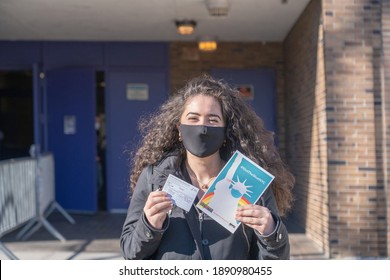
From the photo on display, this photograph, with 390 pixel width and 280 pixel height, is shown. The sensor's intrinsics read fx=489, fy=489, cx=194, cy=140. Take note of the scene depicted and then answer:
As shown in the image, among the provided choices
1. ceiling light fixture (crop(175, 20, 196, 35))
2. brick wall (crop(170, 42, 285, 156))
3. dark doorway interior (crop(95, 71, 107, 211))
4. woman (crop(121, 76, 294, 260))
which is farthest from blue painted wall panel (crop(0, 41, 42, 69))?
woman (crop(121, 76, 294, 260))

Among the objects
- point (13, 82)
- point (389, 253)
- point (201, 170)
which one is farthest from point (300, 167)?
point (13, 82)

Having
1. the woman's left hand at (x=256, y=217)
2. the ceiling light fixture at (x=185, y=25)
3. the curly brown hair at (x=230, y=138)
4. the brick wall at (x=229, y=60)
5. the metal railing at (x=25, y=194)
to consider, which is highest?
the ceiling light fixture at (x=185, y=25)

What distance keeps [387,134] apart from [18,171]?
470cm

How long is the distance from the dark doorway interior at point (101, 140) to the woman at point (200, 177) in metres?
6.93

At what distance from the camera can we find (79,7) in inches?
268

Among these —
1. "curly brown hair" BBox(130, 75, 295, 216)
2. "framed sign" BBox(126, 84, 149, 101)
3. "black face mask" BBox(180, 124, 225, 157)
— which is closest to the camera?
"black face mask" BBox(180, 124, 225, 157)

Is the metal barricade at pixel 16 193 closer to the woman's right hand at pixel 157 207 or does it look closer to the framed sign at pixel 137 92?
the framed sign at pixel 137 92

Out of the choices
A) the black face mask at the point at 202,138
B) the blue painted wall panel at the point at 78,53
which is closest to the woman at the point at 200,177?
the black face mask at the point at 202,138

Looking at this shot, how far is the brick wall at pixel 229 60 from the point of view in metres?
9.02

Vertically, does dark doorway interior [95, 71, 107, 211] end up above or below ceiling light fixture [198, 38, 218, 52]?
below

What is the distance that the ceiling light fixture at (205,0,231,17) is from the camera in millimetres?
6431

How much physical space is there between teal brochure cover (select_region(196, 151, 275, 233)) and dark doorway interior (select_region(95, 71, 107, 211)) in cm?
738

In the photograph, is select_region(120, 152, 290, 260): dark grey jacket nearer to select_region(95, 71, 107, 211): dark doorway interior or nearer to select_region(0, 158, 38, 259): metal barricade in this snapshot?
select_region(0, 158, 38, 259): metal barricade

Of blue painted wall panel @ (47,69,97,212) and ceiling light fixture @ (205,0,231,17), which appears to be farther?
blue painted wall panel @ (47,69,97,212)
